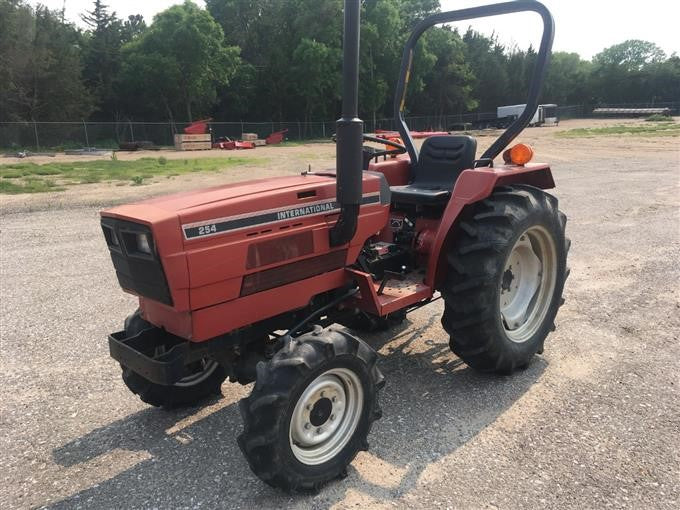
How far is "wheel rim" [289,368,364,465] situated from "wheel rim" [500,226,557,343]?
155 cm

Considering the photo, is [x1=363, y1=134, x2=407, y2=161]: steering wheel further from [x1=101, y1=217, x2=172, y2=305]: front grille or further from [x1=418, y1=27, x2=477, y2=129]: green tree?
[x1=418, y1=27, x2=477, y2=129]: green tree

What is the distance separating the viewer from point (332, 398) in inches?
111

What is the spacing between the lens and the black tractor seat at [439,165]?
13.3 feet

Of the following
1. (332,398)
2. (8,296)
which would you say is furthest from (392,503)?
(8,296)

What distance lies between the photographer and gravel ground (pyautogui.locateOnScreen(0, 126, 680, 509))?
8.87ft

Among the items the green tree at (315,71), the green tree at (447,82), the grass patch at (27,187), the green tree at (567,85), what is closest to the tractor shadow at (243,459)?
the grass patch at (27,187)

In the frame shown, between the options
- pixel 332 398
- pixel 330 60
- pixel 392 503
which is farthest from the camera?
pixel 330 60

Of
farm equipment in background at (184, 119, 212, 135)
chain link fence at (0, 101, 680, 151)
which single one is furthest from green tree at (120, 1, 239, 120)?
farm equipment in background at (184, 119, 212, 135)

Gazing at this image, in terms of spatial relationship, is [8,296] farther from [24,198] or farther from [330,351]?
[24,198]

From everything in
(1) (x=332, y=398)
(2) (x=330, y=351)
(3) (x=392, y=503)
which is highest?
(2) (x=330, y=351)

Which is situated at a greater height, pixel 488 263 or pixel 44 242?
pixel 488 263

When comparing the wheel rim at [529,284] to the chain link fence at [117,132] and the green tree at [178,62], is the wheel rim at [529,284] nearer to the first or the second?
the chain link fence at [117,132]

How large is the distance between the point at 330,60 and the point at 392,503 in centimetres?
3993

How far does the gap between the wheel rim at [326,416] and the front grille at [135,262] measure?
829mm
